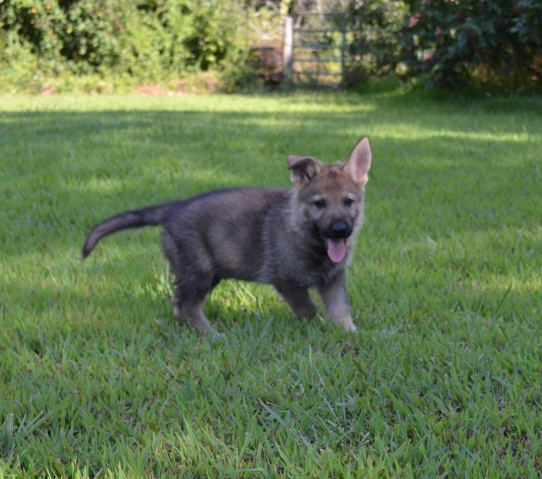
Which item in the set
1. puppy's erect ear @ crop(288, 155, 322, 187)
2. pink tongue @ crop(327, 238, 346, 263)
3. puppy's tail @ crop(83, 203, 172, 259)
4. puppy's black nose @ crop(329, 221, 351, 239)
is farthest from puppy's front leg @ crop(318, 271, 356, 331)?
puppy's tail @ crop(83, 203, 172, 259)

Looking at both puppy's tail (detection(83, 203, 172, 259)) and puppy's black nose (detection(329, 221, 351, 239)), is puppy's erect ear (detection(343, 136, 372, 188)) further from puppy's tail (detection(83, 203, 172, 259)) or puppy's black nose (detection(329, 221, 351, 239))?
puppy's tail (detection(83, 203, 172, 259))

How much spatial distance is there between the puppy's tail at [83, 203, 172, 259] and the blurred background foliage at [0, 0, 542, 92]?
32.2 ft

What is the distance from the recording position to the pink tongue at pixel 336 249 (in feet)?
11.8

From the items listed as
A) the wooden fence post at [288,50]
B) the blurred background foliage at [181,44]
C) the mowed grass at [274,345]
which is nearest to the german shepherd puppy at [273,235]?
the mowed grass at [274,345]

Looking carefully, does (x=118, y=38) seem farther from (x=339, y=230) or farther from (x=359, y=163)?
(x=339, y=230)

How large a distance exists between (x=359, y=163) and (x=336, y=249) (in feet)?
2.03

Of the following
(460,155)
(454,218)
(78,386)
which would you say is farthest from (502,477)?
(460,155)

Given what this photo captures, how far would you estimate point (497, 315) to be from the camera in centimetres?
345

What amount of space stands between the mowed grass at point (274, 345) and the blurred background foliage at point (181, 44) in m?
7.13

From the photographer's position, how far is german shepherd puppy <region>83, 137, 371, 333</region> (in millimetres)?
3645

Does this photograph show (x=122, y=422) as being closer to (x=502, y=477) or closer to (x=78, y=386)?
(x=78, y=386)

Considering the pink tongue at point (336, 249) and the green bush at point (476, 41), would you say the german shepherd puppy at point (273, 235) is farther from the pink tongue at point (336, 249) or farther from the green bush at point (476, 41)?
the green bush at point (476, 41)

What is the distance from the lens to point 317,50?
2045cm

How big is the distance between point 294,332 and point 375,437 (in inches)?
44.5
